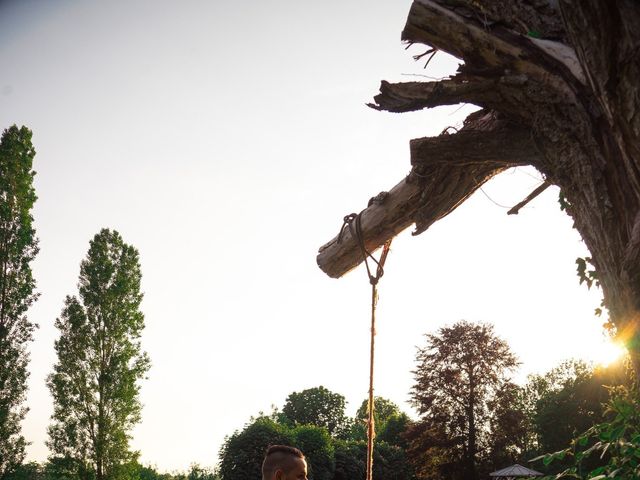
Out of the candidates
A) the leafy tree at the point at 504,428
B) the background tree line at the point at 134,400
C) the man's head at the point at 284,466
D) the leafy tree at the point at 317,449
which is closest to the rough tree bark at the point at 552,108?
the man's head at the point at 284,466

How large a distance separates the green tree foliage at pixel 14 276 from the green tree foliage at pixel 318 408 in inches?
1566

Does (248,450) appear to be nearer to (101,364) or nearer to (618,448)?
(101,364)

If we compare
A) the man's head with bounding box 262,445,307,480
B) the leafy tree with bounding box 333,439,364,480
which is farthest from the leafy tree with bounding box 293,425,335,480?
the man's head with bounding box 262,445,307,480

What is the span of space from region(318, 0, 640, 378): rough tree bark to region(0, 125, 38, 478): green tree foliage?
70.8ft

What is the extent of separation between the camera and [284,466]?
346 cm

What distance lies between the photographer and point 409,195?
9.46ft

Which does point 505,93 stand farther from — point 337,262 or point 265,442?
point 265,442

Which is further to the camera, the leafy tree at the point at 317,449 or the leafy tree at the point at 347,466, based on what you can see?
the leafy tree at the point at 347,466

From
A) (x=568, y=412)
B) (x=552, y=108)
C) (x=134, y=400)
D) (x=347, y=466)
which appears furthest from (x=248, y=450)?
(x=552, y=108)

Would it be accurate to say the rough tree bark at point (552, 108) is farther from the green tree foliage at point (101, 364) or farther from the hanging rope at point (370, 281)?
the green tree foliage at point (101, 364)

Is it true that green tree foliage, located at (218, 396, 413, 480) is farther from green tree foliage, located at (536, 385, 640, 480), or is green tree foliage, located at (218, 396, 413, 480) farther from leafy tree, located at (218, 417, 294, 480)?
green tree foliage, located at (536, 385, 640, 480)

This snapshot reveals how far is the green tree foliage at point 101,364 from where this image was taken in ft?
68.7

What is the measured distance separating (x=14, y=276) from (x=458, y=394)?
77.4ft

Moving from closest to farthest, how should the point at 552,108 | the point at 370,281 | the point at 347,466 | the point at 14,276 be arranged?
the point at 552,108
the point at 370,281
the point at 14,276
the point at 347,466
